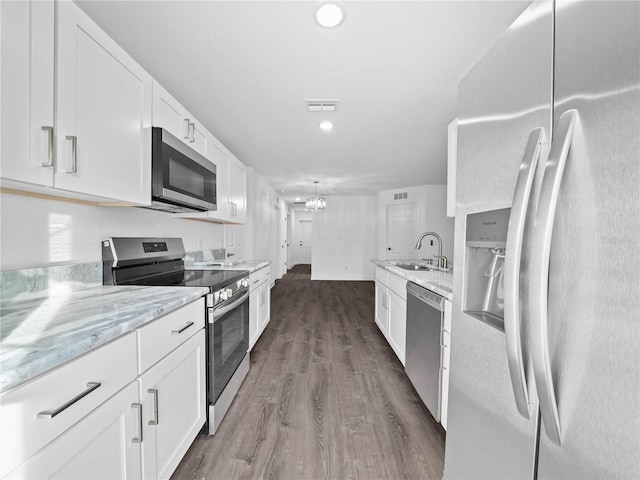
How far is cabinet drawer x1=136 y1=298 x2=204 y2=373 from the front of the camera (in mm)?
1076

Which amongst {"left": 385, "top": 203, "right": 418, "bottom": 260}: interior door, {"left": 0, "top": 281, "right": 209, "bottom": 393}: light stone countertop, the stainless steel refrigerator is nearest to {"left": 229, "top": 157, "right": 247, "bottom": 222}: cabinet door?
{"left": 0, "top": 281, "right": 209, "bottom": 393}: light stone countertop

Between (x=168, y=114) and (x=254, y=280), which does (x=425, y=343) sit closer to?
(x=254, y=280)

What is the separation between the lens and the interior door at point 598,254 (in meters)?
0.51

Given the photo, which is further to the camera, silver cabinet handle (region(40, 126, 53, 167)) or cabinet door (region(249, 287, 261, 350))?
cabinet door (region(249, 287, 261, 350))

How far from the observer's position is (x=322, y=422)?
1826 mm

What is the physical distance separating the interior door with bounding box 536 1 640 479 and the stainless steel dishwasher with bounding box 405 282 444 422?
1.06 m

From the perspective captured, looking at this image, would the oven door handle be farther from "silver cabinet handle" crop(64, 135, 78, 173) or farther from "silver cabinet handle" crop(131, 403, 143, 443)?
"silver cabinet handle" crop(64, 135, 78, 173)

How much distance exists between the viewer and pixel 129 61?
1465 millimetres

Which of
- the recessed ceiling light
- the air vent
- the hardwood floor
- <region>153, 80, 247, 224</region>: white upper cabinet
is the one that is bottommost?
the hardwood floor

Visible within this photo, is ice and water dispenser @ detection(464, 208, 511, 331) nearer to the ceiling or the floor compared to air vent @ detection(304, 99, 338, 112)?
nearer to the floor

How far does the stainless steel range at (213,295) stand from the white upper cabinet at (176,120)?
0.79 meters

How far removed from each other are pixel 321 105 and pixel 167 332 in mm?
2063

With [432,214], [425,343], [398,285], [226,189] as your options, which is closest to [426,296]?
[425,343]

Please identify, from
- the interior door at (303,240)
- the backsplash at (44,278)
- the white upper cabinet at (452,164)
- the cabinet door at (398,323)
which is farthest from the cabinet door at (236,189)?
the interior door at (303,240)
